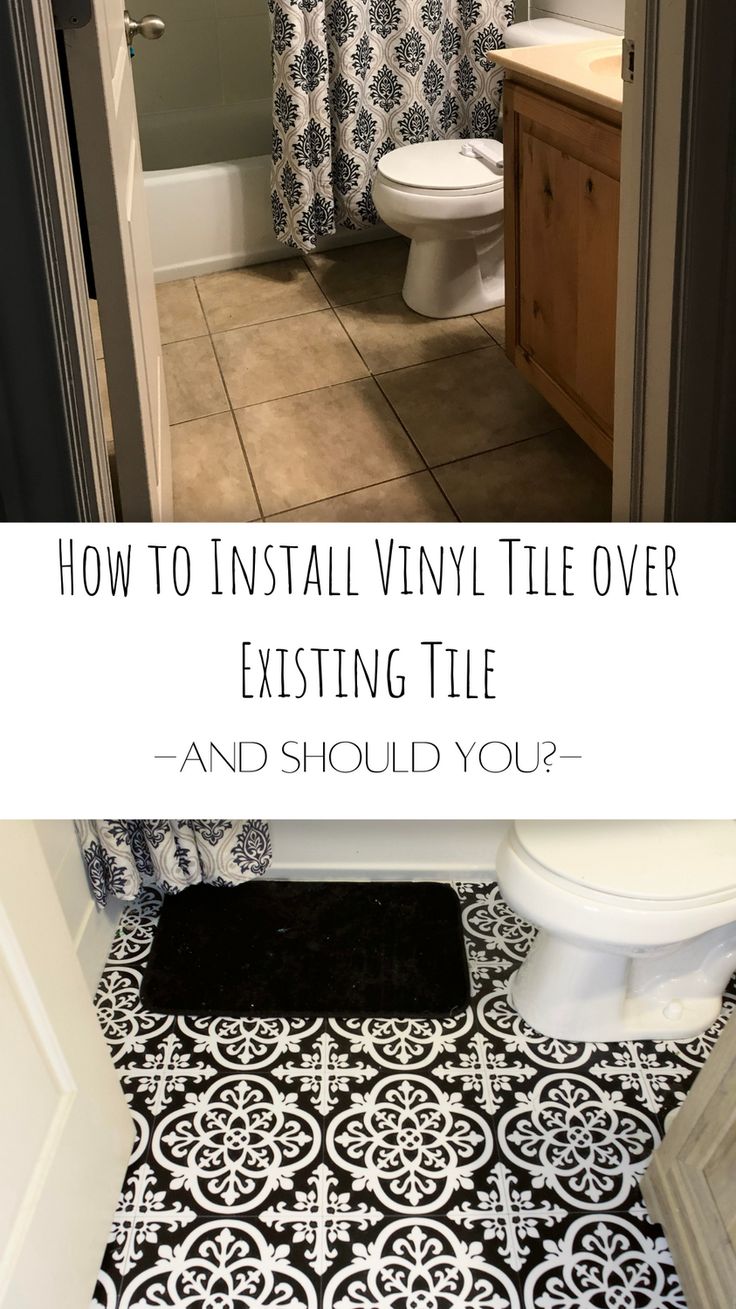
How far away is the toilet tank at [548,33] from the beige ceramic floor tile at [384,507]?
1390mm

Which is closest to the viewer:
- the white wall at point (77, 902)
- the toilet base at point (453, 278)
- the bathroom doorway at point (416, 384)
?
the bathroom doorway at point (416, 384)

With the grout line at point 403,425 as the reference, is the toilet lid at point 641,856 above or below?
above

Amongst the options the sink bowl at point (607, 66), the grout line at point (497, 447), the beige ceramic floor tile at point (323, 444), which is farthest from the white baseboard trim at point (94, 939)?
the sink bowl at point (607, 66)

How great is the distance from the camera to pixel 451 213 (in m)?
2.75

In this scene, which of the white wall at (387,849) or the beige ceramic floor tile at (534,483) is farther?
the beige ceramic floor tile at (534,483)

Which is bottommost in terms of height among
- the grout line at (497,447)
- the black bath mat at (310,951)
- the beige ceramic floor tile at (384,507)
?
the black bath mat at (310,951)

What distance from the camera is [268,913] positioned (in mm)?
1801

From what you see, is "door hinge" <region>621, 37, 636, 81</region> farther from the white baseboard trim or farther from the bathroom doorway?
the white baseboard trim

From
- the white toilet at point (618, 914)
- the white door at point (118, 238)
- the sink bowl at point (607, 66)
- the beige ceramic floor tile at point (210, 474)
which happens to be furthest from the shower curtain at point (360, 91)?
the white toilet at point (618, 914)

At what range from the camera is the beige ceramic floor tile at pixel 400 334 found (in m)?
2.92

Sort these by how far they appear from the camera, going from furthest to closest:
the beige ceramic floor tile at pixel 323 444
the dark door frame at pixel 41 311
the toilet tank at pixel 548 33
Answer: the toilet tank at pixel 548 33 → the beige ceramic floor tile at pixel 323 444 → the dark door frame at pixel 41 311

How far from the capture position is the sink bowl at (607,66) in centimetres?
207

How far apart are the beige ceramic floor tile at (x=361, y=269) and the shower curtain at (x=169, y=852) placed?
83.5 inches

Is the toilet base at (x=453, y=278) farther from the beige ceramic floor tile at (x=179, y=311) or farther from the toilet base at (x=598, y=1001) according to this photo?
the toilet base at (x=598, y=1001)
